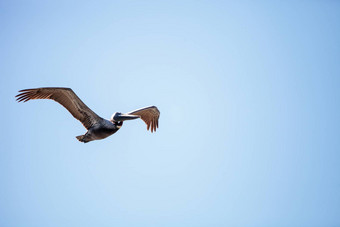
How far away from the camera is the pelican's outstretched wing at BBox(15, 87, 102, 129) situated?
516 inches

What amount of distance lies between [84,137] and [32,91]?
2.03m

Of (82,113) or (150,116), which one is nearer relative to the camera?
(82,113)

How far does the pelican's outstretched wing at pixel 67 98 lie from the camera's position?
13.1 meters

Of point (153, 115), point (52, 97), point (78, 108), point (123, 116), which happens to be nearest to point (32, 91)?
point (52, 97)

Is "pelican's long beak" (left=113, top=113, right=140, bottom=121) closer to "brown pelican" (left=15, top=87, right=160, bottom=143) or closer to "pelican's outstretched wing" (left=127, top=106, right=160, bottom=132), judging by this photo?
"brown pelican" (left=15, top=87, right=160, bottom=143)

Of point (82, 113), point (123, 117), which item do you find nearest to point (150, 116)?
point (123, 117)

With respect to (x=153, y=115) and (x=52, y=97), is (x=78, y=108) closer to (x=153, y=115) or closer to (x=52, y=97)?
(x=52, y=97)

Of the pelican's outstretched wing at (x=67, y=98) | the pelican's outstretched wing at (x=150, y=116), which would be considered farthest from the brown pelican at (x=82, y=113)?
the pelican's outstretched wing at (x=150, y=116)

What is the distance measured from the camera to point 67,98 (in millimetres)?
13352

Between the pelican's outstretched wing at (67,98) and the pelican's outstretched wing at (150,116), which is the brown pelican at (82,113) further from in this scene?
the pelican's outstretched wing at (150,116)

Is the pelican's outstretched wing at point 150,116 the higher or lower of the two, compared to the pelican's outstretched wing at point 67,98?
higher

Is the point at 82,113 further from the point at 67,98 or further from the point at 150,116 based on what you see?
the point at 150,116

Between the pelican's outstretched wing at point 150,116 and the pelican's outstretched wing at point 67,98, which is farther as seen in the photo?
the pelican's outstretched wing at point 150,116

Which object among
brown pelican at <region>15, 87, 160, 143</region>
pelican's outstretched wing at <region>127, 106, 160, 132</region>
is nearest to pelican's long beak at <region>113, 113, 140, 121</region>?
brown pelican at <region>15, 87, 160, 143</region>
